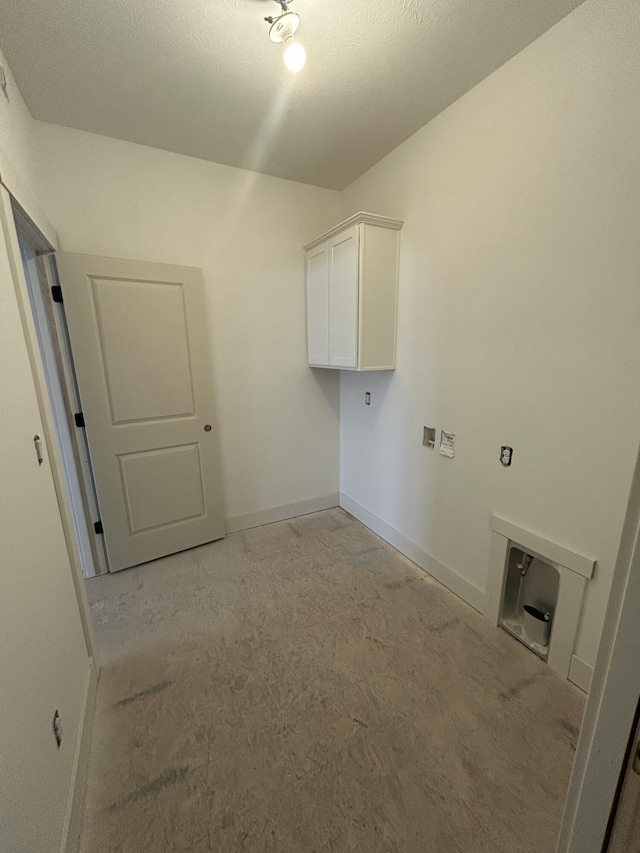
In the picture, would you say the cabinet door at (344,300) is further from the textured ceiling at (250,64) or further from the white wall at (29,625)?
the white wall at (29,625)

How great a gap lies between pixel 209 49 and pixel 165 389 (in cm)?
176

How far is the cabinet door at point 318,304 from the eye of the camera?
2.54 meters

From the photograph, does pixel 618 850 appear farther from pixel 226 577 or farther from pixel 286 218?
pixel 286 218

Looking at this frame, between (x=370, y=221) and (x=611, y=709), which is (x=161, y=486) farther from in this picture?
(x=611, y=709)

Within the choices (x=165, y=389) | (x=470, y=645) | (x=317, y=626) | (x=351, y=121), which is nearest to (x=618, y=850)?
(x=470, y=645)

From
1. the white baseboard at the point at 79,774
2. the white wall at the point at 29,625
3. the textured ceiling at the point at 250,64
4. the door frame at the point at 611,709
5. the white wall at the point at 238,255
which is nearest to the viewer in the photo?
the door frame at the point at 611,709

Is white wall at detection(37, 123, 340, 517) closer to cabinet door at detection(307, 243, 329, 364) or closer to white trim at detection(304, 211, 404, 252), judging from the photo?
cabinet door at detection(307, 243, 329, 364)

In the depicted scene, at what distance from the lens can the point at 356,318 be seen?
2254 mm

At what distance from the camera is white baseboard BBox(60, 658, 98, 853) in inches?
40.1

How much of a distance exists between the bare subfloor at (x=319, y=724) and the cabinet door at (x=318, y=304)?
1728 millimetres

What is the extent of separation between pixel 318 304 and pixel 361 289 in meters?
0.55

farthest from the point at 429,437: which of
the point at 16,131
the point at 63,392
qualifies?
the point at 16,131

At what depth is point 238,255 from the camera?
2.56 m

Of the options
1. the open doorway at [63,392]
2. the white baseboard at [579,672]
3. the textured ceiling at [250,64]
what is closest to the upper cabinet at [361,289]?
the textured ceiling at [250,64]
